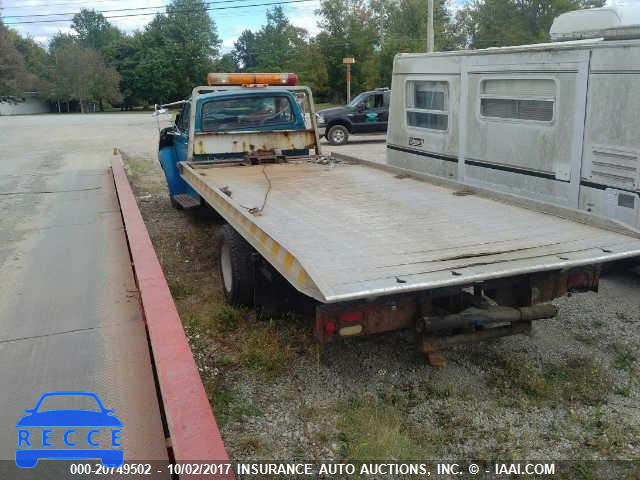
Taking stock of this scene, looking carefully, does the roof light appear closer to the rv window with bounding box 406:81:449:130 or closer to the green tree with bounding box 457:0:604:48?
the rv window with bounding box 406:81:449:130

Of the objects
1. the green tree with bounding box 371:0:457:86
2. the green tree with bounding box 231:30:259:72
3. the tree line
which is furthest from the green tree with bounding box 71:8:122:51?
the green tree with bounding box 371:0:457:86

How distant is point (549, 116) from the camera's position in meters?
5.99

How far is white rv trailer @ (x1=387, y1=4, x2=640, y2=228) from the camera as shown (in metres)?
5.28

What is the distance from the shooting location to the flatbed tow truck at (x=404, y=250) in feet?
11.6

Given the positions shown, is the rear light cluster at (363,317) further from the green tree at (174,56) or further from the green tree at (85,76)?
the green tree at (85,76)

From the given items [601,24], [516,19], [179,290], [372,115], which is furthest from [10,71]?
[601,24]

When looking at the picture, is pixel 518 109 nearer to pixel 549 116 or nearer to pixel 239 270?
pixel 549 116

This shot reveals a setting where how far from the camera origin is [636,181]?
5.19 m

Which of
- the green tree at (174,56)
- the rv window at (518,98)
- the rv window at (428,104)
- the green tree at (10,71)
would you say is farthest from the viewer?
the green tree at (174,56)

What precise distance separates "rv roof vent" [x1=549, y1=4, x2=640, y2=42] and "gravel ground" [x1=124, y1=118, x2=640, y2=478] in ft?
8.06

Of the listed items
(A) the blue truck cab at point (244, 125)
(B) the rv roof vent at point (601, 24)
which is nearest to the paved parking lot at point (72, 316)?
(A) the blue truck cab at point (244, 125)

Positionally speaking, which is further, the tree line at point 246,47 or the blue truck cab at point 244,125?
the tree line at point 246,47

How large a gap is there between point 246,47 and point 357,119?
88953mm

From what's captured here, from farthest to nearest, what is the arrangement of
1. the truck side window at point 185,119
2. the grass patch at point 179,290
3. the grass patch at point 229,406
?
the truck side window at point 185,119
the grass patch at point 179,290
the grass patch at point 229,406
